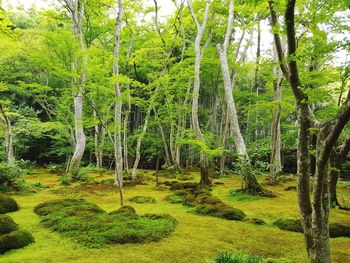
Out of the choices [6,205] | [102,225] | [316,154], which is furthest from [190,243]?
[6,205]

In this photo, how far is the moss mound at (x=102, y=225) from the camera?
5.75 meters

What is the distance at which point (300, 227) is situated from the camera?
7.48 meters

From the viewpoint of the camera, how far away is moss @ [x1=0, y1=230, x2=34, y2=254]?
5.18 meters

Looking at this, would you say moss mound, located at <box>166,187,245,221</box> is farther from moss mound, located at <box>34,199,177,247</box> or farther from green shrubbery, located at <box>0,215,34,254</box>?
green shrubbery, located at <box>0,215,34,254</box>

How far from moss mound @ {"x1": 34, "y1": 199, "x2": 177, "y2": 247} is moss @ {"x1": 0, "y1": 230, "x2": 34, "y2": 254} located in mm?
714

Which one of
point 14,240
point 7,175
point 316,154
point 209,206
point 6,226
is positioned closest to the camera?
point 316,154

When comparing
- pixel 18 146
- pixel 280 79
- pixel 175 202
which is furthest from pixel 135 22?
pixel 175 202

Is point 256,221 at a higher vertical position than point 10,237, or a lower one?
lower

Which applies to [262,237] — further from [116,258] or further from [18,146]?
[18,146]

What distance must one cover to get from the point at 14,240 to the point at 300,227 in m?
6.31

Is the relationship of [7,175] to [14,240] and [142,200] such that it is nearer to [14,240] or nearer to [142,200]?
[142,200]

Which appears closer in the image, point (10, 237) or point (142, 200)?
point (10, 237)

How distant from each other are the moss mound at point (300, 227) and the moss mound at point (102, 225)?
2.75m

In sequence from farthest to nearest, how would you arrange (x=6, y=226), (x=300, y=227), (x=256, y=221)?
(x=256, y=221) → (x=300, y=227) → (x=6, y=226)
